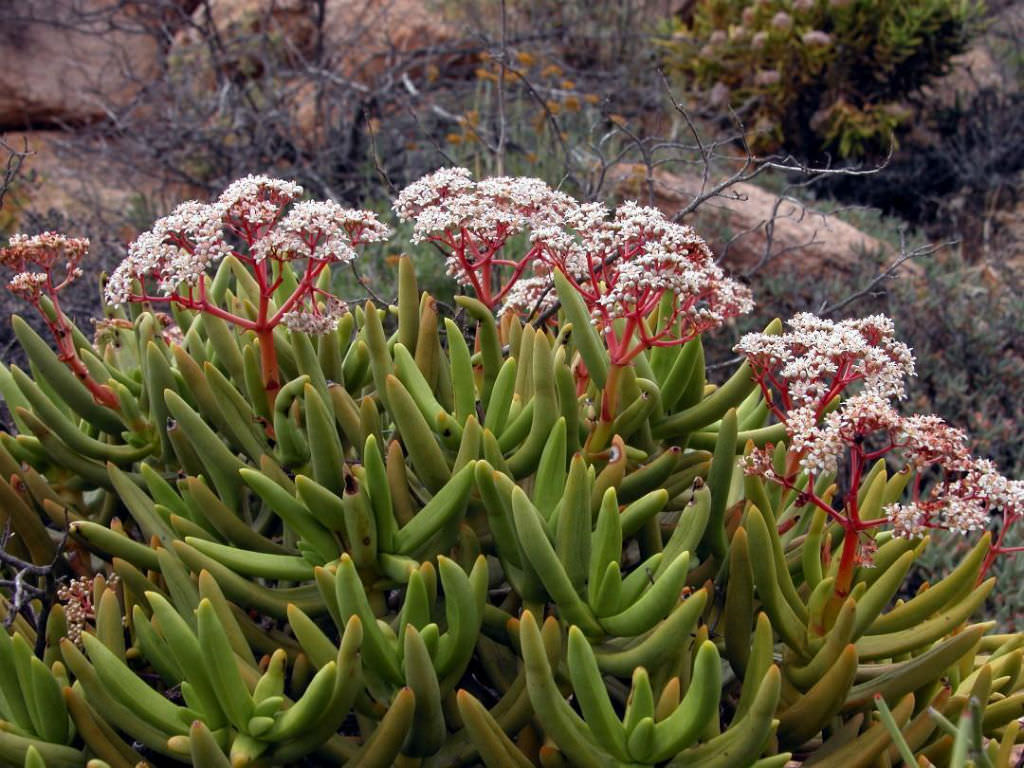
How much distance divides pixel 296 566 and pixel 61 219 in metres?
4.78

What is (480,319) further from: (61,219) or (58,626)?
(61,219)

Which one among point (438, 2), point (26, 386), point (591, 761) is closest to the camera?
point (591, 761)

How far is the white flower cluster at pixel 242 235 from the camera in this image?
1714 mm

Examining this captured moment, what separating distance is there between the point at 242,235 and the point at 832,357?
3.31 feet

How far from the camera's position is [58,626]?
163 cm

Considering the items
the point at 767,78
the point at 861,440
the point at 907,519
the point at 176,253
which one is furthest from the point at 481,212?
the point at 767,78

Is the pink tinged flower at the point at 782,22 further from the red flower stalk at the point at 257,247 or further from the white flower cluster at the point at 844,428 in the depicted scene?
the white flower cluster at the point at 844,428

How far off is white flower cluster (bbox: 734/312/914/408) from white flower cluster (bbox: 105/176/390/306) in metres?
0.71

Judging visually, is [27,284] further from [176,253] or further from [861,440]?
[861,440]

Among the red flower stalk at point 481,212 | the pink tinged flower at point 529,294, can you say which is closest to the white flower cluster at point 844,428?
the red flower stalk at point 481,212

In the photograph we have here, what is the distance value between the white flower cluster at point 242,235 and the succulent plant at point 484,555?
0.01 metres

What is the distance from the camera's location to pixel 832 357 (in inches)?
66.7

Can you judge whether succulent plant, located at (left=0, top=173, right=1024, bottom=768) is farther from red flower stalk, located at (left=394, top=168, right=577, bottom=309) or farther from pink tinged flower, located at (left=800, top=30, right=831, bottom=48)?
pink tinged flower, located at (left=800, top=30, right=831, bottom=48)

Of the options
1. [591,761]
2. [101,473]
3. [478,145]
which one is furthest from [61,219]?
[591,761]
